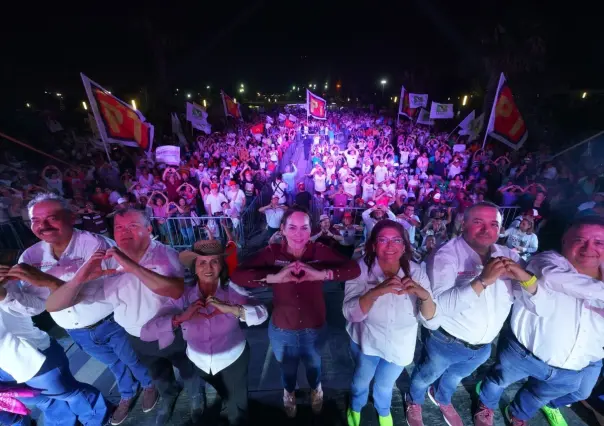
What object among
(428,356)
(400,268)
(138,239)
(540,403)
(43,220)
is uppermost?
(43,220)

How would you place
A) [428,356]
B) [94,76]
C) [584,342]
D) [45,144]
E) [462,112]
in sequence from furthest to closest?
[462,112] → [94,76] → [45,144] → [428,356] → [584,342]

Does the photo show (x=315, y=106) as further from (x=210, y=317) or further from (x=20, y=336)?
(x=20, y=336)

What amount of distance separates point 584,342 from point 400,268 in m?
1.65

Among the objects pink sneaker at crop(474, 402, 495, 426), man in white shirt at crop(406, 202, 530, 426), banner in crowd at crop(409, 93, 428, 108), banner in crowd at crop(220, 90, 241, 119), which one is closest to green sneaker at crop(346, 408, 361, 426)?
man in white shirt at crop(406, 202, 530, 426)

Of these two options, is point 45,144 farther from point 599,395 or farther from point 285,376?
point 599,395

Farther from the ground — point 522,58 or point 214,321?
point 522,58

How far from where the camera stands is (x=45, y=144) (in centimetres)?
1591

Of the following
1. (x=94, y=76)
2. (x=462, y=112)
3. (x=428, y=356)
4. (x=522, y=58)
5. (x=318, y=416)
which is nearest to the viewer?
(x=428, y=356)

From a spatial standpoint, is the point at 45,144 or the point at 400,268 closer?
the point at 400,268

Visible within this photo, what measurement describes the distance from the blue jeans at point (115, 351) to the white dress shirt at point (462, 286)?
3207 mm

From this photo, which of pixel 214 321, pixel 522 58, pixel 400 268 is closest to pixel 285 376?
pixel 214 321

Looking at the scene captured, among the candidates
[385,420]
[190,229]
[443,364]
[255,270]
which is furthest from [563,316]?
[190,229]

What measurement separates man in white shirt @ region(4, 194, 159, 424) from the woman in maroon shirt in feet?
4.95

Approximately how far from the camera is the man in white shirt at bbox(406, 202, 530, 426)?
2400 millimetres
